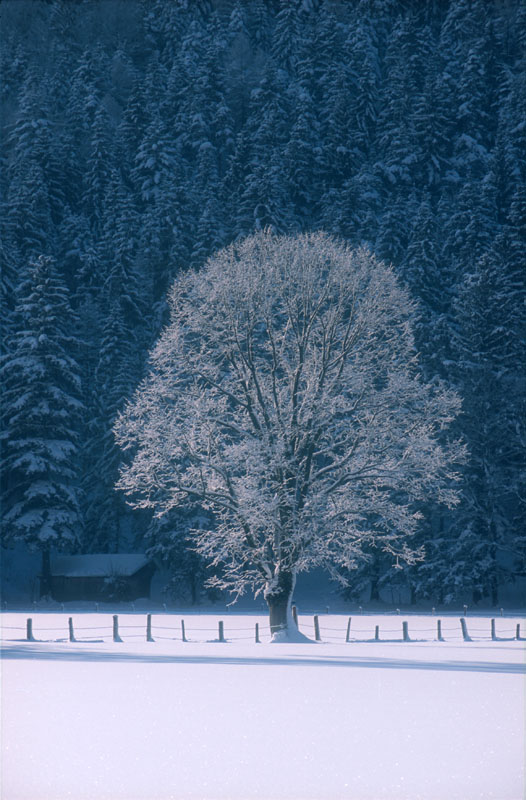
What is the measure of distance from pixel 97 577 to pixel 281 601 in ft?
120

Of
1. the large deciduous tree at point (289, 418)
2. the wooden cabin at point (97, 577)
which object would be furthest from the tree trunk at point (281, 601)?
the wooden cabin at point (97, 577)

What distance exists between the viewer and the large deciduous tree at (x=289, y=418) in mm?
28438

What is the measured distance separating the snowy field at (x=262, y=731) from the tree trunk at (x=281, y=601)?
10324 mm

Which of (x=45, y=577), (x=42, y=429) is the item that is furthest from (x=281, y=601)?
(x=45, y=577)

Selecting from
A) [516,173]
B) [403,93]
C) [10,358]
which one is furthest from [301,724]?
[403,93]

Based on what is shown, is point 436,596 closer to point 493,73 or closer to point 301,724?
point 301,724

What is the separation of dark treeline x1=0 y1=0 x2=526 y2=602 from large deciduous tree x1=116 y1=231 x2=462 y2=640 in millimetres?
26348

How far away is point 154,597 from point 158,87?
76.5 metres

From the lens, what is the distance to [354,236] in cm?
7988

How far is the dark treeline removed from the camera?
57906mm

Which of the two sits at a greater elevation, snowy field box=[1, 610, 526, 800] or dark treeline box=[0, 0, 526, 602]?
dark treeline box=[0, 0, 526, 602]

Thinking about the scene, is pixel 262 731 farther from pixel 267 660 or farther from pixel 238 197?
pixel 238 197

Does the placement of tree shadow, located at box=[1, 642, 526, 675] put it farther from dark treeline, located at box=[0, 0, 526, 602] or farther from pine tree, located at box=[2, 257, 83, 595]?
pine tree, located at box=[2, 257, 83, 595]

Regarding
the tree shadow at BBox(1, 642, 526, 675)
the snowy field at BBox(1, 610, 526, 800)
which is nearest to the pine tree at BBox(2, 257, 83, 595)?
the tree shadow at BBox(1, 642, 526, 675)
